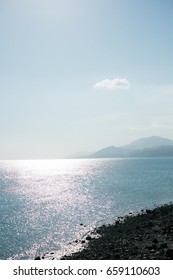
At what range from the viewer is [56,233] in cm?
4859

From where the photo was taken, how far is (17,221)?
5822cm

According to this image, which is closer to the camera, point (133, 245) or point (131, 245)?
point (133, 245)

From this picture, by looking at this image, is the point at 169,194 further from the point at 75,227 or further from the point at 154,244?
the point at 154,244

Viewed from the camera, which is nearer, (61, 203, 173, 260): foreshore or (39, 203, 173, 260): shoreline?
(61, 203, 173, 260): foreshore

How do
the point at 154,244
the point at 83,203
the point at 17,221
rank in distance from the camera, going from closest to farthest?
the point at 154,244, the point at 17,221, the point at 83,203

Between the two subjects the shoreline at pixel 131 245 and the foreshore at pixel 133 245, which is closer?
the foreshore at pixel 133 245

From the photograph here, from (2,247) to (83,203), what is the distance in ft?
137

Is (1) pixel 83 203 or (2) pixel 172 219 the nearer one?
(2) pixel 172 219

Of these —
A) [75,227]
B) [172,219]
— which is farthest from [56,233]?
[172,219]
